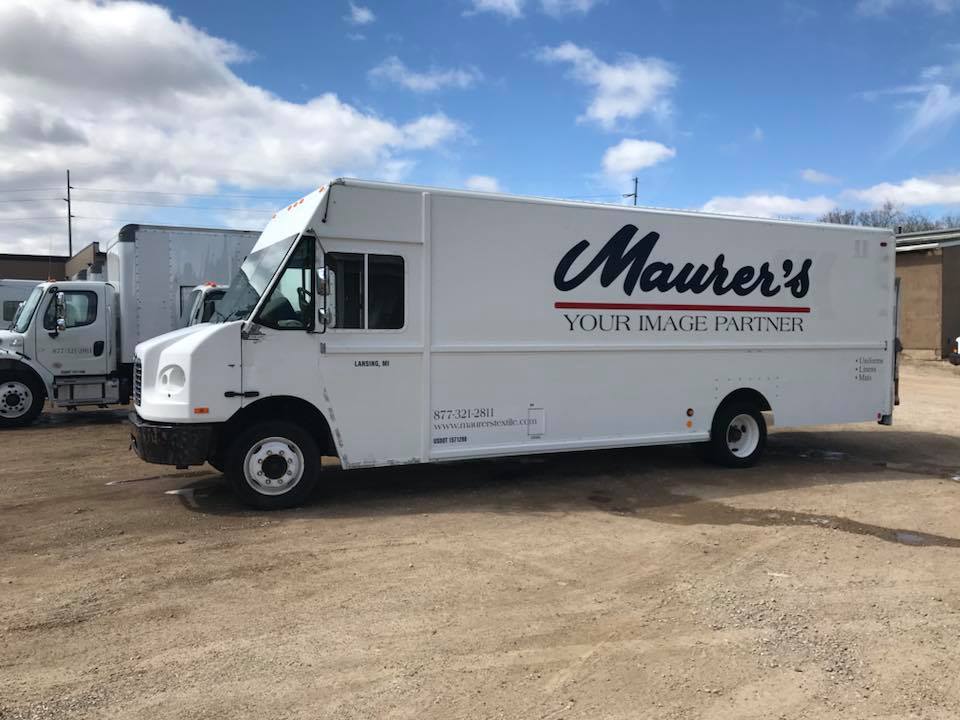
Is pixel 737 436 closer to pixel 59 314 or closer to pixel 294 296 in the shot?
pixel 294 296

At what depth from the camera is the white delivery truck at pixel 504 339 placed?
6.77 m

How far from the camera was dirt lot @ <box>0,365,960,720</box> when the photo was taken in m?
3.62

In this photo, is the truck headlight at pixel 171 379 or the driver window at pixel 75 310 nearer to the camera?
the truck headlight at pixel 171 379

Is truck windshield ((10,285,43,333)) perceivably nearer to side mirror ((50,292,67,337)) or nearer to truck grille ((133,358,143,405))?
side mirror ((50,292,67,337))

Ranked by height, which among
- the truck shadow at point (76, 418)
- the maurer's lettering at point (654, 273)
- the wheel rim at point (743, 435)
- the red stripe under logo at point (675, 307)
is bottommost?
the truck shadow at point (76, 418)

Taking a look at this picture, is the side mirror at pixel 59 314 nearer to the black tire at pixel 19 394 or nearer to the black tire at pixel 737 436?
the black tire at pixel 19 394

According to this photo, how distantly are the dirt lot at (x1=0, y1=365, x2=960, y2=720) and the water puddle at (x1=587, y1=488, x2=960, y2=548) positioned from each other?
4cm

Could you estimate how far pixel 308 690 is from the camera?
3617 mm

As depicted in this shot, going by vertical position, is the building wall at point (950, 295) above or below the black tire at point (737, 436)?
above

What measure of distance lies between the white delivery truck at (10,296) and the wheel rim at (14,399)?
907cm

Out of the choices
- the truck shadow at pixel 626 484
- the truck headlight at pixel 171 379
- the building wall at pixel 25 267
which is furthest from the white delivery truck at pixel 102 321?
the building wall at pixel 25 267

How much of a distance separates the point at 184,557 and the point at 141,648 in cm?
158

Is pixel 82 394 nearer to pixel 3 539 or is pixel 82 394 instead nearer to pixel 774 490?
pixel 3 539

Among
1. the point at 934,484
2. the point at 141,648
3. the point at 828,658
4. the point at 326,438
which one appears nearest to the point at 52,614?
the point at 141,648
